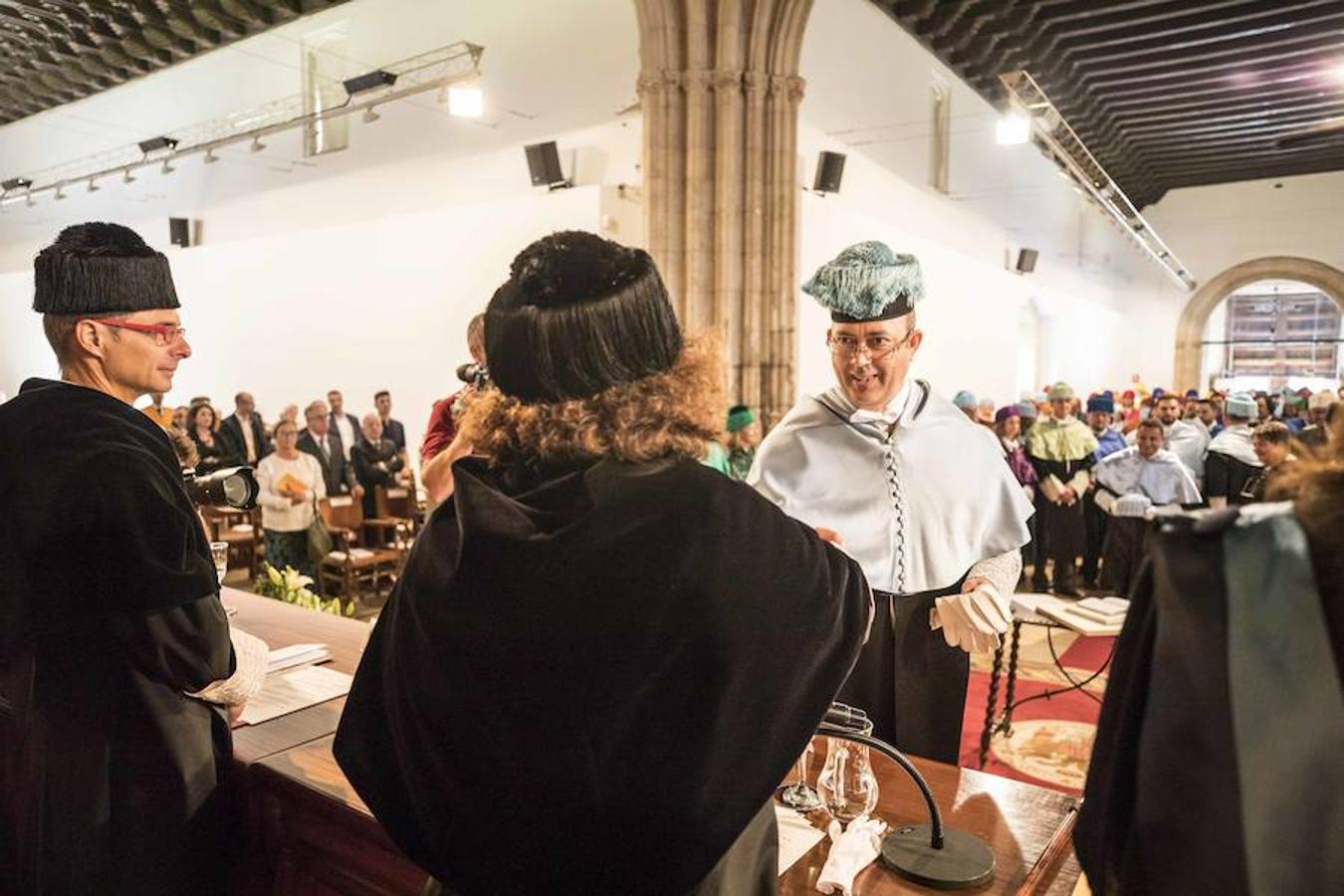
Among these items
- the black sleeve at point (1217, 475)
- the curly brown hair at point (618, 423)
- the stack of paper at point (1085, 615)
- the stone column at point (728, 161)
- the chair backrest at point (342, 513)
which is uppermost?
the stone column at point (728, 161)

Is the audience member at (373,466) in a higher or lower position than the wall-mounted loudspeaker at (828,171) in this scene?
lower

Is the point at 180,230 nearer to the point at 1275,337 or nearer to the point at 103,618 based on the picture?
the point at 103,618

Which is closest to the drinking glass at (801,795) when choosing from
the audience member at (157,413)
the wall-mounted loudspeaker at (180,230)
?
the audience member at (157,413)

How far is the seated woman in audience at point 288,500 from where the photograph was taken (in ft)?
23.0

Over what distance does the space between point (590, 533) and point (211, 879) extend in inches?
57.7

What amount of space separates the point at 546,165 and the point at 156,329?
6819 mm

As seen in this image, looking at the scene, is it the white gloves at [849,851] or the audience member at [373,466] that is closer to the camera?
the white gloves at [849,851]

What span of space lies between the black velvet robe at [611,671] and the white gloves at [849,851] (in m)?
0.25

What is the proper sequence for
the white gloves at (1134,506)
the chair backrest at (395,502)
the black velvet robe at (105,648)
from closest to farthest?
1. the black velvet robe at (105,648)
2. the white gloves at (1134,506)
3. the chair backrest at (395,502)

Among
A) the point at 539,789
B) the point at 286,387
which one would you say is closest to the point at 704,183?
the point at 539,789

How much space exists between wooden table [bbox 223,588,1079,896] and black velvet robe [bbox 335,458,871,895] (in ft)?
1.34

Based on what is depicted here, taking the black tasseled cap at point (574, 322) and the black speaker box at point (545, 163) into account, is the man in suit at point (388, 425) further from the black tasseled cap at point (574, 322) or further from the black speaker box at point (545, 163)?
the black tasseled cap at point (574, 322)

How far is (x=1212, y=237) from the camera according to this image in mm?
20750

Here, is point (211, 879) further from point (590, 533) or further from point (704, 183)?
point (704, 183)
